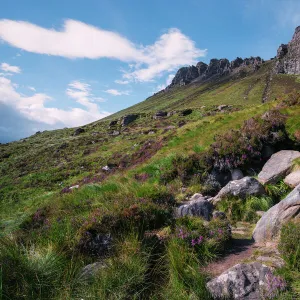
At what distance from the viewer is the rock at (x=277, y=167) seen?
868cm

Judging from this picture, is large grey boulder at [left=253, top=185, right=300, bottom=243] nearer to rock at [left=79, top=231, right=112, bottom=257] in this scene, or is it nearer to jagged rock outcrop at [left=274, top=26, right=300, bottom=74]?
rock at [left=79, top=231, right=112, bottom=257]

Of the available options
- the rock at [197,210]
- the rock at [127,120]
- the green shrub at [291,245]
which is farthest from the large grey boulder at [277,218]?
the rock at [127,120]

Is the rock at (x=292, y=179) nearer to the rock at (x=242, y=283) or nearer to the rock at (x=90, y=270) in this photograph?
the rock at (x=242, y=283)

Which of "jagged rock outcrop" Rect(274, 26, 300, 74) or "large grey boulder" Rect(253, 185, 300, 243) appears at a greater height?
"jagged rock outcrop" Rect(274, 26, 300, 74)

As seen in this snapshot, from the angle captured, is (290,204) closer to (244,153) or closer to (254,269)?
(254,269)

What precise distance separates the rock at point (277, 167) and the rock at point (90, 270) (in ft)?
19.9

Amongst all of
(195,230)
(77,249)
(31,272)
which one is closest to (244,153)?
(195,230)

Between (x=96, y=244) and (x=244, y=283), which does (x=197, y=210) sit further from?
(x=244, y=283)

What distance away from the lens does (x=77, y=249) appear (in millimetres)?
5703

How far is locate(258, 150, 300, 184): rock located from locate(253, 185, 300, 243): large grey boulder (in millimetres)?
2715

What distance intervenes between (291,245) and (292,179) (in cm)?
419

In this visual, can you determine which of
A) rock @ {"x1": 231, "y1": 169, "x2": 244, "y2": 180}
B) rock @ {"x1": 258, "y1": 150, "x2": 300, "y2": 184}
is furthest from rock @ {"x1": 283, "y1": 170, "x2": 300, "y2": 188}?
rock @ {"x1": 231, "y1": 169, "x2": 244, "y2": 180}

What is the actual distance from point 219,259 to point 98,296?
8.39 ft

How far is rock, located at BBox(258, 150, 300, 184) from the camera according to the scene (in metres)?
8.68
